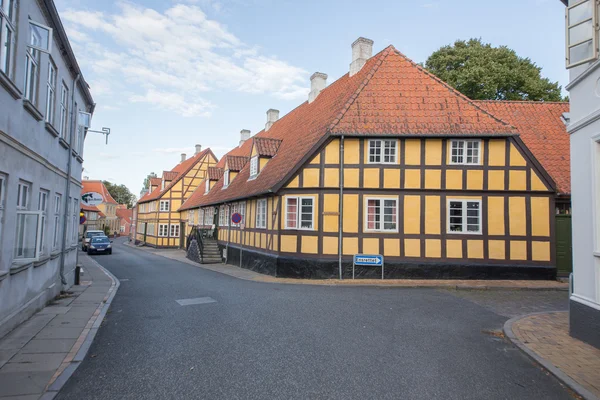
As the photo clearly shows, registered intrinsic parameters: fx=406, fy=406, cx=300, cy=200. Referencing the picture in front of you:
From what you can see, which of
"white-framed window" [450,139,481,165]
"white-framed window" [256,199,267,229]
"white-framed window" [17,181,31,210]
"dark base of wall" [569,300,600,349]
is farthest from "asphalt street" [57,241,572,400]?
"white-framed window" [256,199,267,229]

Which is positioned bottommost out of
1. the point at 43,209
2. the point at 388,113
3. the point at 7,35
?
the point at 43,209

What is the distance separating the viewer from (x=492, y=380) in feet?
17.5

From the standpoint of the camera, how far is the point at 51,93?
977cm

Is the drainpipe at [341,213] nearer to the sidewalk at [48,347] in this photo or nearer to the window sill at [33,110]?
the sidewalk at [48,347]

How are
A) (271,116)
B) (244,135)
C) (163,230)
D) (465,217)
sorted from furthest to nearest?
(163,230) < (244,135) < (271,116) < (465,217)

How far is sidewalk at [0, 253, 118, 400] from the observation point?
485cm

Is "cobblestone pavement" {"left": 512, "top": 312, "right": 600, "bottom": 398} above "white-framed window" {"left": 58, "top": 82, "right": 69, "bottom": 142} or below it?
below

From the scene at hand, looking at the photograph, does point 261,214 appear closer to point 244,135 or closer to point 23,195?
point 23,195

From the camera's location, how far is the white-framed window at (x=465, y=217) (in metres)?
15.1

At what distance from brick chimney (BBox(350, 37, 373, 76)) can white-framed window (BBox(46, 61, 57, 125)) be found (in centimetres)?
1400

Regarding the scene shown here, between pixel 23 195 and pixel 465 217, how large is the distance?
44.7ft

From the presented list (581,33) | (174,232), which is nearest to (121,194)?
(174,232)

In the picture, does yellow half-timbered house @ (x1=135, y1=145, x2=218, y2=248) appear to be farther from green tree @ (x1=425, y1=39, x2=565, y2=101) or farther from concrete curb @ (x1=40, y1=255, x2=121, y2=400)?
concrete curb @ (x1=40, y1=255, x2=121, y2=400)

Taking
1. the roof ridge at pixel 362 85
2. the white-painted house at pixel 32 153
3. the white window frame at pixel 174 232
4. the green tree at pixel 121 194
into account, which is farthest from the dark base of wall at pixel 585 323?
the green tree at pixel 121 194
